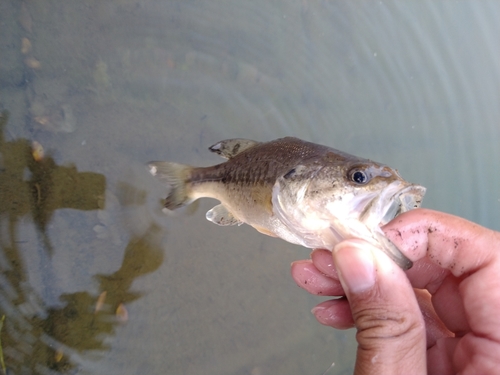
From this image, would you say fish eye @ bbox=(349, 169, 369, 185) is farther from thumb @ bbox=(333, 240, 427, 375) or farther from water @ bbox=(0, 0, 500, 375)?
water @ bbox=(0, 0, 500, 375)

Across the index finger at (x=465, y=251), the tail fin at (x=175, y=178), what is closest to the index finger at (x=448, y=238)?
the index finger at (x=465, y=251)

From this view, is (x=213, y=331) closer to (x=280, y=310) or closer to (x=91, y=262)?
(x=280, y=310)

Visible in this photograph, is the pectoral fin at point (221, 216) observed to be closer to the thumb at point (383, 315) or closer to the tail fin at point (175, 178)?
the tail fin at point (175, 178)

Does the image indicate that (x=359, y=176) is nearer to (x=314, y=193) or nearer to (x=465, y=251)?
(x=314, y=193)

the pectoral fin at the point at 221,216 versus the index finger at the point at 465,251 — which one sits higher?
the index finger at the point at 465,251

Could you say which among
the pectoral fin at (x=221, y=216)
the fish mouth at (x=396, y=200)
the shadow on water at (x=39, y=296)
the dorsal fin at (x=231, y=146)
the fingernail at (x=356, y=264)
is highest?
the fish mouth at (x=396, y=200)

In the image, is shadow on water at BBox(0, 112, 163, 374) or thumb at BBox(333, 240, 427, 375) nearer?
thumb at BBox(333, 240, 427, 375)

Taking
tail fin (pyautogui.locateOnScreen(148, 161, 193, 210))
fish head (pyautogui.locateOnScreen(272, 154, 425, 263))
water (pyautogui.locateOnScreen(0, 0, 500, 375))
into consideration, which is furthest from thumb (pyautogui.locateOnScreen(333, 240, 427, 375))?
water (pyautogui.locateOnScreen(0, 0, 500, 375))
